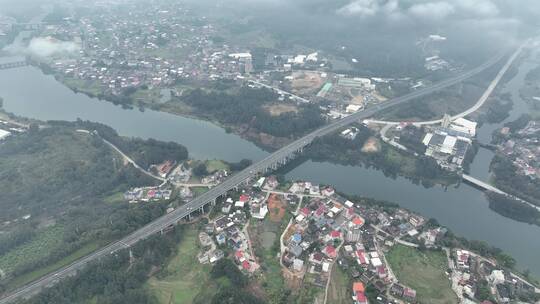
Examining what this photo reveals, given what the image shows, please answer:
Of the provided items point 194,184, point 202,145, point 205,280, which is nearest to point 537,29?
point 202,145

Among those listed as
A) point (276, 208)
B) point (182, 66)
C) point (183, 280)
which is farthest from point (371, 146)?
point (182, 66)

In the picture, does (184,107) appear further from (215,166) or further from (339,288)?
(339,288)

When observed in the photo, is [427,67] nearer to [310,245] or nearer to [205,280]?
[310,245]

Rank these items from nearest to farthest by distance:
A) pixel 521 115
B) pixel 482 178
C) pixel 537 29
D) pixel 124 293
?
pixel 124 293, pixel 482 178, pixel 521 115, pixel 537 29

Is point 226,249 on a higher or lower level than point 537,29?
lower

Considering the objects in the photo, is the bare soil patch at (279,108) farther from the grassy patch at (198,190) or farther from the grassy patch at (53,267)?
the grassy patch at (53,267)

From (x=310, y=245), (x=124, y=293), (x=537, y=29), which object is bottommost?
(x=124, y=293)
